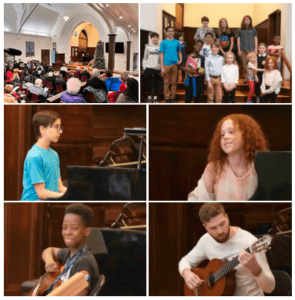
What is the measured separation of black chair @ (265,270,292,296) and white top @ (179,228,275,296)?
0.03m

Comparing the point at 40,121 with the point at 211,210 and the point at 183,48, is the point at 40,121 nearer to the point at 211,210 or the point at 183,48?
the point at 183,48

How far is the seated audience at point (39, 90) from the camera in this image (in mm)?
3573

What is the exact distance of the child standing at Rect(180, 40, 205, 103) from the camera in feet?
11.7

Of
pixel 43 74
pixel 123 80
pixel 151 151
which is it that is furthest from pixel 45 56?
pixel 151 151

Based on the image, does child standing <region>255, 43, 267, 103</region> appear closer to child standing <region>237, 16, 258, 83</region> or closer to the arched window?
child standing <region>237, 16, 258, 83</region>

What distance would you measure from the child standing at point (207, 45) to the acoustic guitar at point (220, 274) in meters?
1.22

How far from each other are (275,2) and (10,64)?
5.74 ft

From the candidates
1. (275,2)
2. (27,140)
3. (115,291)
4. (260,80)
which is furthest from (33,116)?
(275,2)

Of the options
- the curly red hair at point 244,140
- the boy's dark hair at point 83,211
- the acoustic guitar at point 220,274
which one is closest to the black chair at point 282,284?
the acoustic guitar at point 220,274

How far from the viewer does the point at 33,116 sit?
3.55 metres

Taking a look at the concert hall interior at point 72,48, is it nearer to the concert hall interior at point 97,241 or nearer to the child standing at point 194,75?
the child standing at point 194,75

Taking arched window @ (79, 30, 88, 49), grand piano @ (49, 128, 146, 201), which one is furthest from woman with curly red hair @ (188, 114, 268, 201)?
arched window @ (79, 30, 88, 49)

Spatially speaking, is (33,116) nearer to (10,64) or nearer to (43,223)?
(10,64)

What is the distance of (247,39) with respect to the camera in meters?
3.53
